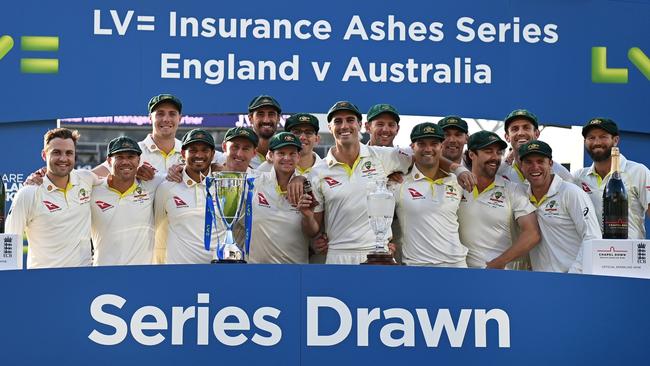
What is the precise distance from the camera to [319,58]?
772 centimetres

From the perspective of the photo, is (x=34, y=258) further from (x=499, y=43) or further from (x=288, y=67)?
(x=499, y=43)

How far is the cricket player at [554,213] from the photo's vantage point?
255 inches

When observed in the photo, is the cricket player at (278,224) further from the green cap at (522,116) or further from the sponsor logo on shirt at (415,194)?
the green cap at (522,116)

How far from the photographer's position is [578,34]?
7.79 m

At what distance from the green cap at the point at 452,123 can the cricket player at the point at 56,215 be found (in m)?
2.14

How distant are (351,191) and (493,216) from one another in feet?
2.69

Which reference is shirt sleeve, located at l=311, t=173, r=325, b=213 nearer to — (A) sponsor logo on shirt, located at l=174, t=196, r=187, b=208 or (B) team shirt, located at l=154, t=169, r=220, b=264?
(B) team shirt, located at l=154, t=169, r=220, b=264

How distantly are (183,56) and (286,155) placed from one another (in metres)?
1.55

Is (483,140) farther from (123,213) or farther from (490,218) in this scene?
(123,213)

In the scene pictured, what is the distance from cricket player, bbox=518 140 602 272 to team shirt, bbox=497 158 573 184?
1.23ft

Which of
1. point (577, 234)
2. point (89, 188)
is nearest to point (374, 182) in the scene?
point (577, 234)

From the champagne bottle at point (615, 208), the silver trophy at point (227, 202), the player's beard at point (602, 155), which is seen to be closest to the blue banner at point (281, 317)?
the silver trophy at point (227, 202)

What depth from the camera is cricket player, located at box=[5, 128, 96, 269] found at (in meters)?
6.51

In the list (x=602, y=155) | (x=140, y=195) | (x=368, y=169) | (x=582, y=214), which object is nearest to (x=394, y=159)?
(x=368, y=169)
